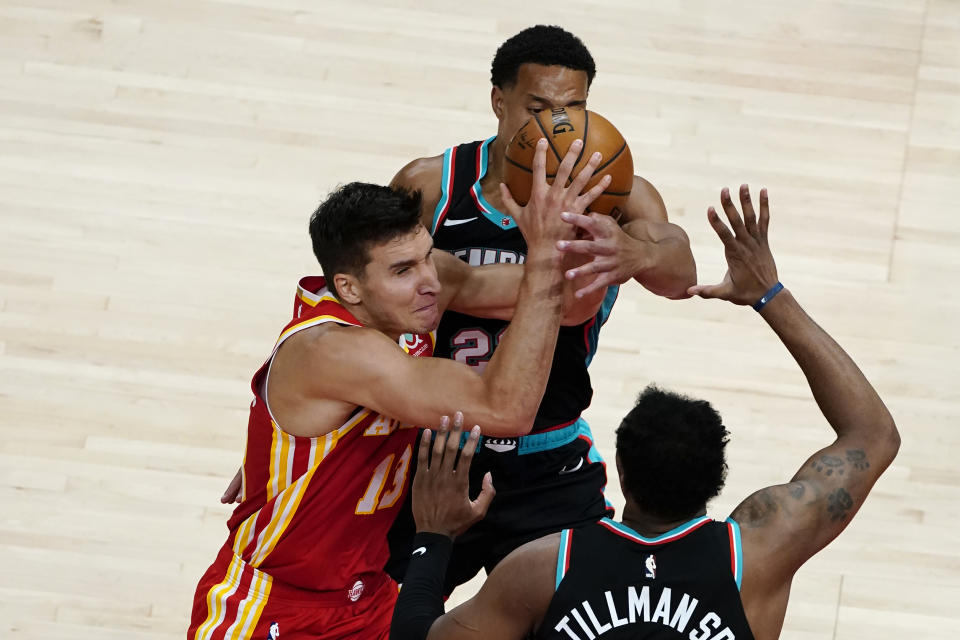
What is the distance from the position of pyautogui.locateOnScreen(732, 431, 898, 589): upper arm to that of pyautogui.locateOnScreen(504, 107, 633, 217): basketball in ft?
2.70

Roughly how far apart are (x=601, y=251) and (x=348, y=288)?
2.01 feet

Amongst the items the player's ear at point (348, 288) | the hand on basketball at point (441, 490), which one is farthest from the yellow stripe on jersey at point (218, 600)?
the player's ear at point (348, 288)

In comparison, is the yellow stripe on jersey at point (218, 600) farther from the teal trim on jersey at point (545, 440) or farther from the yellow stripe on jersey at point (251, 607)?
the teal trim on jersey at point (545, 440)

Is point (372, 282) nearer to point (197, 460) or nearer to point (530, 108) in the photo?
point (530, 108)

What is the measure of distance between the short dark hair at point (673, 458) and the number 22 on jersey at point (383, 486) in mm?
747

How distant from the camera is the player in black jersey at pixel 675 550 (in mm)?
2289

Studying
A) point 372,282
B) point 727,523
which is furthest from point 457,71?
point 727,523

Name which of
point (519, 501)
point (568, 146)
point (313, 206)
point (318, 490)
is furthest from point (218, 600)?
point (313, 206)

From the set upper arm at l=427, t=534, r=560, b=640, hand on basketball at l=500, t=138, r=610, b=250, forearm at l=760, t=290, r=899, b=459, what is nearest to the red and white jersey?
hand on basketball at l=500, t=138, r=610, b=250

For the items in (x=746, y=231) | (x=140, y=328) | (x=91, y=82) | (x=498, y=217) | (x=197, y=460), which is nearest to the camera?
(x=746, y=231)

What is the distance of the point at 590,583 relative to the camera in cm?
229

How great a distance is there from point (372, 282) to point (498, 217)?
0.59 m

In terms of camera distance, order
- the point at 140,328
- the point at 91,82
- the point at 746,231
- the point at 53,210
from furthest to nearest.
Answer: the point at 91,82, the point at 53,210, the point at 140,328, the point at 746,231

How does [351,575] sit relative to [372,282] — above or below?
below
